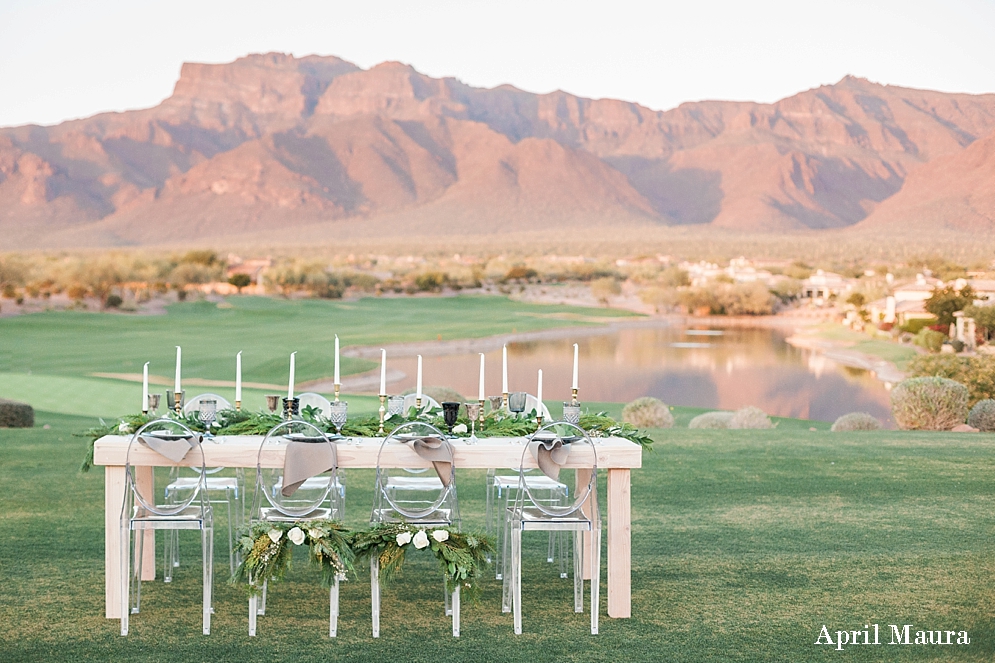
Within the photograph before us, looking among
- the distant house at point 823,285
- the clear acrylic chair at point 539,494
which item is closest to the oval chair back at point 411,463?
the clear acrylic chair at point 539,494

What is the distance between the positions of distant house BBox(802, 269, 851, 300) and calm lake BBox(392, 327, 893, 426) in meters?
8.54

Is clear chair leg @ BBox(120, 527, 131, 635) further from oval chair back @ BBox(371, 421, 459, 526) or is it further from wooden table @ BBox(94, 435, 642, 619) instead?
oval chair back @ BBox(371, 421, 459, 526)

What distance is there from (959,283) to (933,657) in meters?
27.0

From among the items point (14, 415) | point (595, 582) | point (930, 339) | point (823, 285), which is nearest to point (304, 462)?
point (595, 582)

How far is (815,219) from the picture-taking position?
80.6 meters

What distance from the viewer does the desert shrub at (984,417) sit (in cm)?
1084

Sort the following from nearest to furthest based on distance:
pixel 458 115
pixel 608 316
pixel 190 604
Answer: pixel 190 604, pixel 608 316, pixel 458 115

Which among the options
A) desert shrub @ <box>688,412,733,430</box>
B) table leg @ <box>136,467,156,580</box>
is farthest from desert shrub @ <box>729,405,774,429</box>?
table leg @ <box>136,467,156,580</box>

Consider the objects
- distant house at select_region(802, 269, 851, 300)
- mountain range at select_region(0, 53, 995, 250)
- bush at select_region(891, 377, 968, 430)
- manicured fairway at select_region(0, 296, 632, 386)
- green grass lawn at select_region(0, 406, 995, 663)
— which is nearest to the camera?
green grass lawn at select_region(0, 406, 995, 663)

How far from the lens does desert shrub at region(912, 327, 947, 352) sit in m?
25.6

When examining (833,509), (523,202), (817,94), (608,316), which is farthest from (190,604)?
(817,94)

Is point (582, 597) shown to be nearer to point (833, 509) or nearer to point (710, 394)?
point (833, 509)

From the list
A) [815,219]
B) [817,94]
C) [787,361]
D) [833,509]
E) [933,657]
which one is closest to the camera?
[933,657]

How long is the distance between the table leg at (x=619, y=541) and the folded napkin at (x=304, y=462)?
4.01ft
